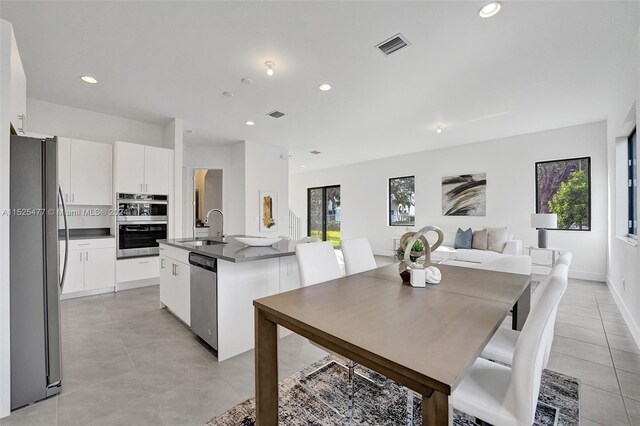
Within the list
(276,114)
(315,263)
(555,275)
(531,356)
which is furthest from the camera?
(276,114)

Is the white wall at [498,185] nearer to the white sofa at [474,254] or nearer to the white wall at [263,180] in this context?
the white sofa at [474,254]

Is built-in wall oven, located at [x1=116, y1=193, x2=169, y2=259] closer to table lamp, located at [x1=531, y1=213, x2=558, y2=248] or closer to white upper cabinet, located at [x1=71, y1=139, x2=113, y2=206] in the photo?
white upper cabinet, located at [x1=71, y1=139, x2=113, y2=206]

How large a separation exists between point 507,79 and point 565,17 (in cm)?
103

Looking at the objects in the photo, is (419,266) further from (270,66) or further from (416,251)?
(270,66)

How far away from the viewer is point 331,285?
1.75 metres

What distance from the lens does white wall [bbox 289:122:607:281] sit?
479cm

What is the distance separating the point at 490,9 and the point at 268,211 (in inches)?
202

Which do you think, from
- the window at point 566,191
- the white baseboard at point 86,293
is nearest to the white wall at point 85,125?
the white baseboard at point 86,293

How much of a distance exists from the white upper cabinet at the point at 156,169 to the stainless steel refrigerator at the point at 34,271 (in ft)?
9.15

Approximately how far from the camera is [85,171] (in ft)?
13.4

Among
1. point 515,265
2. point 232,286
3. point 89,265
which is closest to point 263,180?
point 89,265

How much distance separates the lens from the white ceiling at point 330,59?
2.22 m

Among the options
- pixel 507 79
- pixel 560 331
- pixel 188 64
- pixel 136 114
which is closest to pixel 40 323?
pixel 188 64

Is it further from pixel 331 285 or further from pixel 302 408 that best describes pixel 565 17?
pixel 302 408
